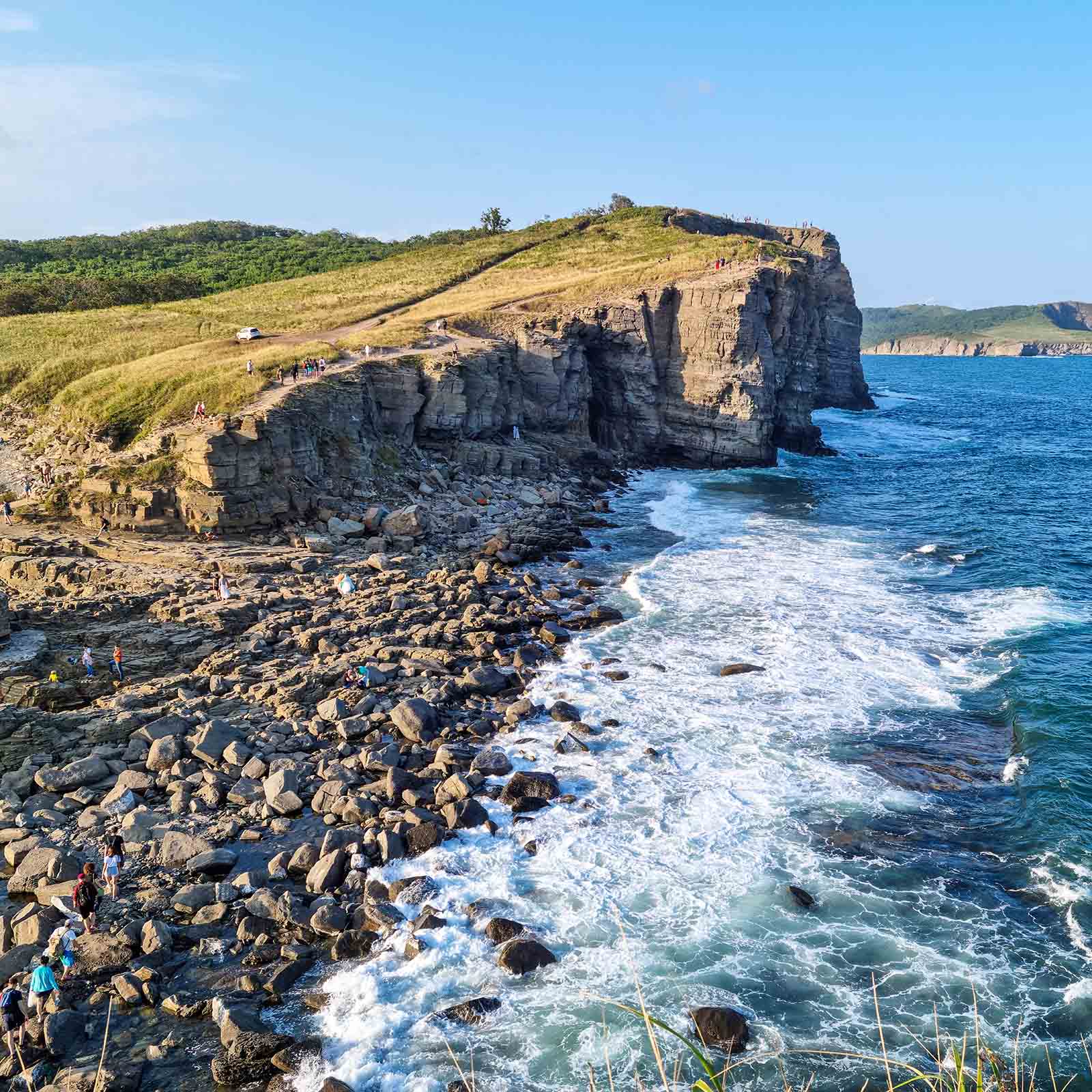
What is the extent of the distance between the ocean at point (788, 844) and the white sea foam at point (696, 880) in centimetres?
6

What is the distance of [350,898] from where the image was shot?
17828mm

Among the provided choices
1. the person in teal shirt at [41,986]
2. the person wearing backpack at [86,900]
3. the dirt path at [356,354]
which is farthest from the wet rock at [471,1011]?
the dirt path at [356,354]

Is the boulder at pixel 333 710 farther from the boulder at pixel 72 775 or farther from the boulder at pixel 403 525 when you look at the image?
the boulder at pixel 403 525

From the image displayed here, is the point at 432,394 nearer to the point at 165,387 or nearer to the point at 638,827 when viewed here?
the point at 165,387

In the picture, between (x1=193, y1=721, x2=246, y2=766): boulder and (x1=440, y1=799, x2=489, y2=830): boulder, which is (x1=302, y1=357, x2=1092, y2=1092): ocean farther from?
(x1=193, y1=721, x2=246, y2=766): boulder

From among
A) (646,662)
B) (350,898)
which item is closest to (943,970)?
(350,898)

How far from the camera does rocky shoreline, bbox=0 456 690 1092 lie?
50.0 ft

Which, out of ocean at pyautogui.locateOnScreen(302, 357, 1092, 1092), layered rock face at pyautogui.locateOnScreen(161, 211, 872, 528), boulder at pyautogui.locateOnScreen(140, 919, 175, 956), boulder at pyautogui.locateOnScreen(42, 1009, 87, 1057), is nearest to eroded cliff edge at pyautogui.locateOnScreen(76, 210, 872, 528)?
layered rock face at pyautogui.locateOnScreen(161, 211, 872, 528)

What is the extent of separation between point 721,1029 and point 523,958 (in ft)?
13.2

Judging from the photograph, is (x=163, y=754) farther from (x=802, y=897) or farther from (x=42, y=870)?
(x=802, y=897)

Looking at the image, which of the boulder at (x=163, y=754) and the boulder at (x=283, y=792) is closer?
the boulder at (x=283, y=792)

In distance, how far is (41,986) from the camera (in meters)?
14.8

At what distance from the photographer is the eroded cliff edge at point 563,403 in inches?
1505

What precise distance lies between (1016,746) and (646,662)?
38.9ft
